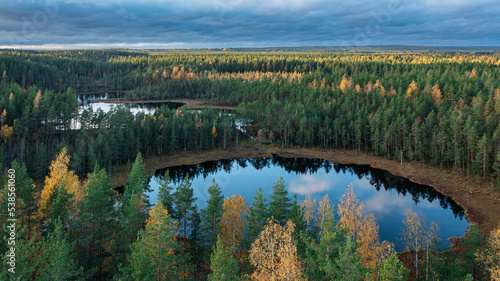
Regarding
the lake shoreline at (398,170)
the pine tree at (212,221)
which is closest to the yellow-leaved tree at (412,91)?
the lake shoreline at (398,170)

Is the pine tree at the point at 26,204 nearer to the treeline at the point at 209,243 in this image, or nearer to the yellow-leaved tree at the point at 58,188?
the treeline at the point at 209,243

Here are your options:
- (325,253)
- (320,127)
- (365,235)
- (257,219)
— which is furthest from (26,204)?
(320,127)

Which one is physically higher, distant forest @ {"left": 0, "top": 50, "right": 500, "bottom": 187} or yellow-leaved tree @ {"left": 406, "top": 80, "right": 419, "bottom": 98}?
yellow-leaved tree @ {"left": 406, "top": 80, "right": 419, "bottom": 98}

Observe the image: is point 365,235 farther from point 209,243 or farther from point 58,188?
point 58,188

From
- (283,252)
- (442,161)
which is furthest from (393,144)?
(283,252)

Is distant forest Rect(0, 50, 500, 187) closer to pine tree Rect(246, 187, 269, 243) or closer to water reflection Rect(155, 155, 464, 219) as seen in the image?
water reflection Rect(155, 155, 464, 219)

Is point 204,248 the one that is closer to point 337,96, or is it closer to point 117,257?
point 117,257

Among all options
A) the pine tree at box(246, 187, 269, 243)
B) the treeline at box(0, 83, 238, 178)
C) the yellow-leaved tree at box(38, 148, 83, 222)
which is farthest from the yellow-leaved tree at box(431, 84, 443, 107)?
the yellow-leaved tree at box(38, 148, 83, 222)
